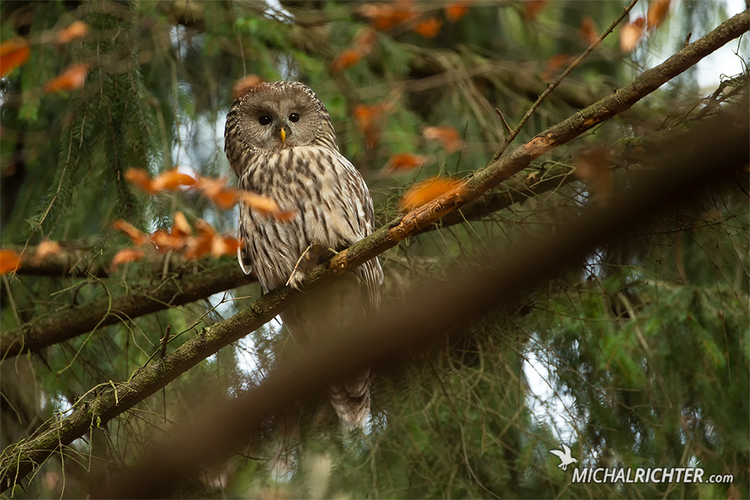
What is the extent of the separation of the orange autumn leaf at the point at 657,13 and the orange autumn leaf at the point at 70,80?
3.21 m

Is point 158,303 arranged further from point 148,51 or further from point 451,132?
point 451,132

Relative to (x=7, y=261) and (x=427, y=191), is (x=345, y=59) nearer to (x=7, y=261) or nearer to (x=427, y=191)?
(x=427, y=191)

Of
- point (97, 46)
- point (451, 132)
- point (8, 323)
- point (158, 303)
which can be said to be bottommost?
point (158, 303)

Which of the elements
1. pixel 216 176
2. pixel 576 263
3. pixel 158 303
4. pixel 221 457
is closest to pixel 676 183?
pixel 576 263

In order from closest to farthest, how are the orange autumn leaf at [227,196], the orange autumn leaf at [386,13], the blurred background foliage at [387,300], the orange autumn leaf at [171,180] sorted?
the blurred background foliage at [387,300] → the orange autumn leaf at [171,180] → the orange autumn leaf at [227,196] → the orange autumn leaf at [386,13]

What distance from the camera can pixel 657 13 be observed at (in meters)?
4.10

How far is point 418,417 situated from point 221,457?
1.70 m

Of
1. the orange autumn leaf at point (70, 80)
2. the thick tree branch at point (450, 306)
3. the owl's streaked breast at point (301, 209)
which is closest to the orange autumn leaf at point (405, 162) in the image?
the owl's streaked breast at point (301, 209)

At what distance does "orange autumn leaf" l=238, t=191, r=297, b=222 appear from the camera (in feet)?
9.33

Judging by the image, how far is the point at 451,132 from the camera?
14.3 feet

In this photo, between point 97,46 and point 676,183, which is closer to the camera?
point 676,183

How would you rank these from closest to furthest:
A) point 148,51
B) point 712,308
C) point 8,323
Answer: point 712,308 → point 8,323 → point 148,51

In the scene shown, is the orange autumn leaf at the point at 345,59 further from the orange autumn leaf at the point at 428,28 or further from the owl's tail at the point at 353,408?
the owl's tail at the point at 353,408

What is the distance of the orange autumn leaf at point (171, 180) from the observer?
9.52ft
